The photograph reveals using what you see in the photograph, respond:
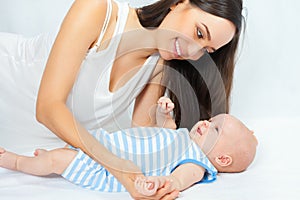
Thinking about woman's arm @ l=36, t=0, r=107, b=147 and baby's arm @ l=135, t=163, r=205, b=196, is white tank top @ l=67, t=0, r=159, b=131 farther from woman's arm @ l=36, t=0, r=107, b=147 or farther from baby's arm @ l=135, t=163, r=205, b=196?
baby's arm @ l=135, t=163, r=205, b=196

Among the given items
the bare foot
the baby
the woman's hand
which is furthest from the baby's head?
the bare foot

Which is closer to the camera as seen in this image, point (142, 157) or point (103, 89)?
point (142, 157)

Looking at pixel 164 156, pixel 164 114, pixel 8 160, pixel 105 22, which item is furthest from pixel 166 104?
pixel 8 160

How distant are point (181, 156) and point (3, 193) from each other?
0.51m

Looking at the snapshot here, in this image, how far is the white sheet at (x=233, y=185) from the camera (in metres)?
1.64

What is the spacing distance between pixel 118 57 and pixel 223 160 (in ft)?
1.68

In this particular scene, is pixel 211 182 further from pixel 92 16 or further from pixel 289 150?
pixel 92 16

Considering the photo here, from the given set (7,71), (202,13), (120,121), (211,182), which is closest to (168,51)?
(202,13)

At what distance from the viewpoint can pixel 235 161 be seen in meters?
1.79

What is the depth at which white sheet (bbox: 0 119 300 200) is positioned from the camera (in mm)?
1640

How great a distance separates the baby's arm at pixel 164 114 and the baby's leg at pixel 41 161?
331 millimetres

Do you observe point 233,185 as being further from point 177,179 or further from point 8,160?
point 8,160

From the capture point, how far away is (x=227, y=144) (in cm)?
178

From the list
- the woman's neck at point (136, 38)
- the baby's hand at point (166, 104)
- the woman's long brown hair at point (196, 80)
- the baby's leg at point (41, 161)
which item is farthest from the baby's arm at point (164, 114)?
the baby's leg at point (41, 161)
